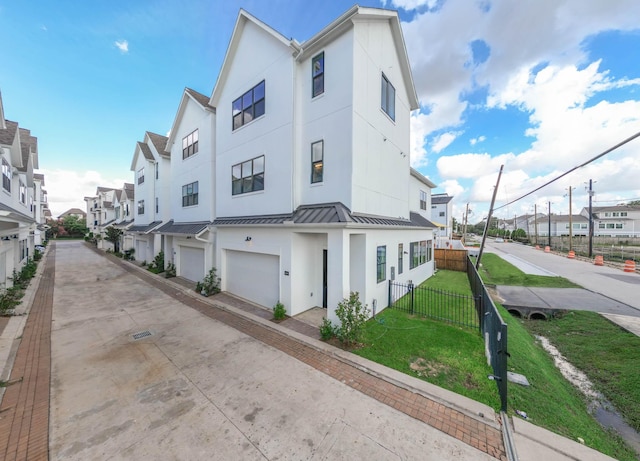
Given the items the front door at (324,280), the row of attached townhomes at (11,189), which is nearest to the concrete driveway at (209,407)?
the front door at (324,280)

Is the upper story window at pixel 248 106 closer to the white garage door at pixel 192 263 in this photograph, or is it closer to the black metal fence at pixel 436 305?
the white garage door at pixel 192 263

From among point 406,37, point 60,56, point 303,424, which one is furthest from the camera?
point 60,56

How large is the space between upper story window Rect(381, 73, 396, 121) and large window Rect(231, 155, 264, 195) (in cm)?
580

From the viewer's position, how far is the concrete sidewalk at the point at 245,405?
145 inches

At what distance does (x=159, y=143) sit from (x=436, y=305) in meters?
24.3

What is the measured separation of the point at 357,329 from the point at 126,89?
23.2 m

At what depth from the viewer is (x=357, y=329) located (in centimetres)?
674

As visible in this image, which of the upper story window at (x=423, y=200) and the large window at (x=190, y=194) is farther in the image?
the upper story window at (x=423, y=200)

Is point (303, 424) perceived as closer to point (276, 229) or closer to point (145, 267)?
point (276, 229)

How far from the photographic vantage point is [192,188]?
Result: 15406 mm

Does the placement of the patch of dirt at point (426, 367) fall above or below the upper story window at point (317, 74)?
below

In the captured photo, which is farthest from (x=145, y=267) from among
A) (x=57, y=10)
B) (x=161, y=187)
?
(x=57, y=10)

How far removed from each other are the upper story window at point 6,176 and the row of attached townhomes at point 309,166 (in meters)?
7.51

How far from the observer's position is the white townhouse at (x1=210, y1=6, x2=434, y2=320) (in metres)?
8.12
